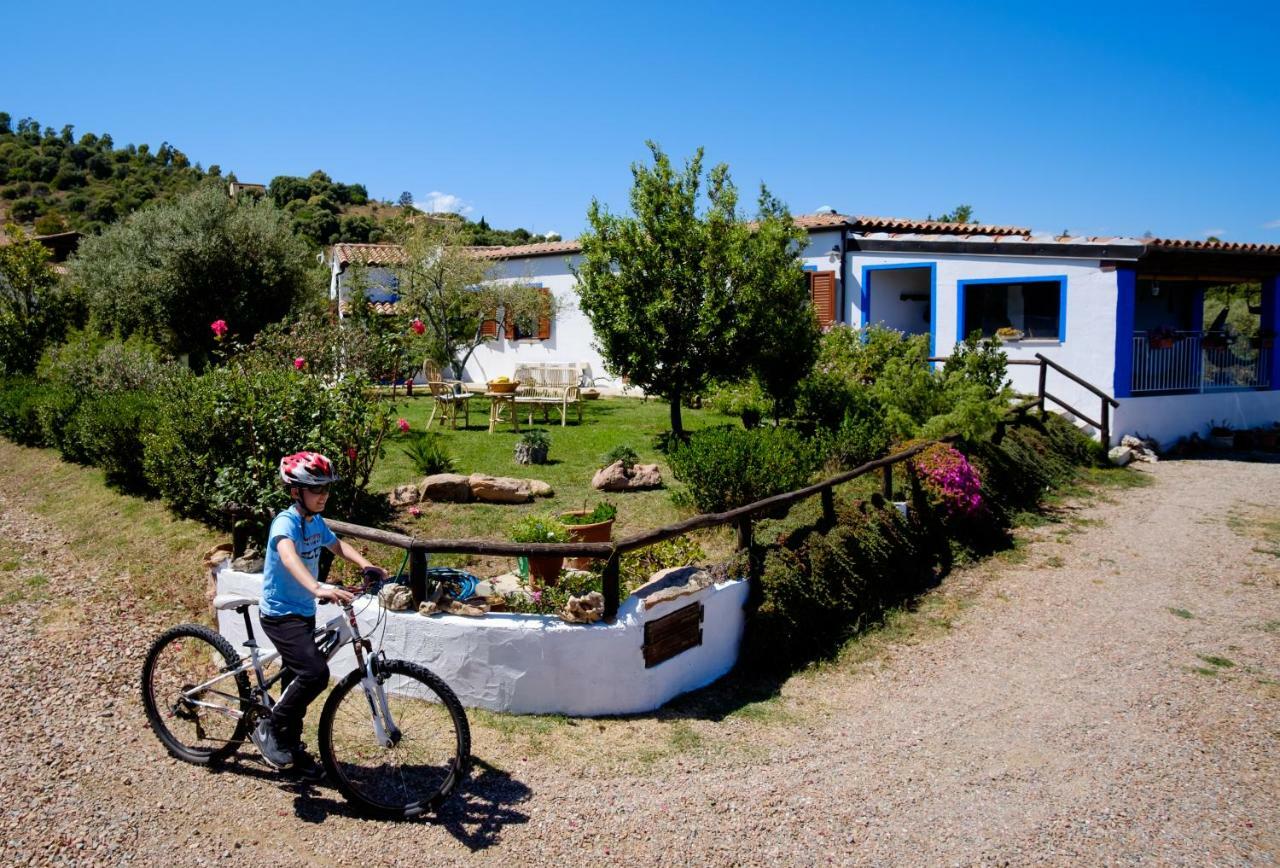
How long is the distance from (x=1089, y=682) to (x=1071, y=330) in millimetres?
8906

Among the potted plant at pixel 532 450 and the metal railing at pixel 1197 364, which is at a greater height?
the metal railing at pixel 1197 364

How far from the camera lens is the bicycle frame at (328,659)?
4270 mm

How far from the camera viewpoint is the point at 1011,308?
16062mm

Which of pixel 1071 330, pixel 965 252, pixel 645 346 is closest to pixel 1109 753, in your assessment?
pixel 645 346

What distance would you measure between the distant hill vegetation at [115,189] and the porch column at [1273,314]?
111ft

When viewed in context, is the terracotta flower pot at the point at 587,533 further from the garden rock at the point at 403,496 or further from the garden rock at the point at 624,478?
the garden rock at the point at 403,496

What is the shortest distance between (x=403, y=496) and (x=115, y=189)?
49513mm

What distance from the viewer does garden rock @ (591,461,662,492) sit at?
9656 mm

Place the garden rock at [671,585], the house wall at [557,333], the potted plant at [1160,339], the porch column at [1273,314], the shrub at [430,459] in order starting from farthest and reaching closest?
the house wall at [557,333], the porch column at [1273,314], the potted plant at [1160,339], the shrub at [430,459], the garden rock at [671,585]

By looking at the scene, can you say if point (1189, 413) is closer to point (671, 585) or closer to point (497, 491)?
point (497, 491)

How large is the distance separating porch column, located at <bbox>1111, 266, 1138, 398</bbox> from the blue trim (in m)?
2.99

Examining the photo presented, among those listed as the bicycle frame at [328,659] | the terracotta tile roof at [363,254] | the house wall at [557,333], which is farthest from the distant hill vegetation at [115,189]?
the bicycle frame at [328,659]

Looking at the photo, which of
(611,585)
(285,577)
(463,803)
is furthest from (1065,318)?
(285,577)

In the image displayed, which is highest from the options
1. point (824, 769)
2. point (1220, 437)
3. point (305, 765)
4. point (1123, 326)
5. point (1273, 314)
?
point (1273, 314)
